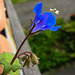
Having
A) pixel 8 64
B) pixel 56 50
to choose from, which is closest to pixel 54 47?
pixel 56 50

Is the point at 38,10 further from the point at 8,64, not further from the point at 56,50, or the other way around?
the point at 56,50

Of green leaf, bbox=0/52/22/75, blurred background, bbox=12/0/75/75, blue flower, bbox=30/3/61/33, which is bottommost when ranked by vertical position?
blurred background, bbox=12/0/75/75

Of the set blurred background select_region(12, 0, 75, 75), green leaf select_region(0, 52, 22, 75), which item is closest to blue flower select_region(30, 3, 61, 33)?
green leaf select_region(0, 52, 22, 75)

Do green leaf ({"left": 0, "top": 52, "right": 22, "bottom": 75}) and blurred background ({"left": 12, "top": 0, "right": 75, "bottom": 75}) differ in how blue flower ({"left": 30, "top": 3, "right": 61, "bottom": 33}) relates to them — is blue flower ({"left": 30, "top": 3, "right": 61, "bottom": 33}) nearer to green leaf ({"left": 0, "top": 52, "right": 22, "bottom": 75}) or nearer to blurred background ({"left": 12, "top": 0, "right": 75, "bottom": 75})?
green leaf ({"left": 0, "top": 52, "right": 22, "bottom": 75})

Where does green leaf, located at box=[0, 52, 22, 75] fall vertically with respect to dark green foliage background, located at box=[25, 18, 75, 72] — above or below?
above

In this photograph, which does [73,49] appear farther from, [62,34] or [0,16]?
[0,16]

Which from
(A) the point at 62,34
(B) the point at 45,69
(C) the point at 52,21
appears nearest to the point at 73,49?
(A) the point at 62,34
